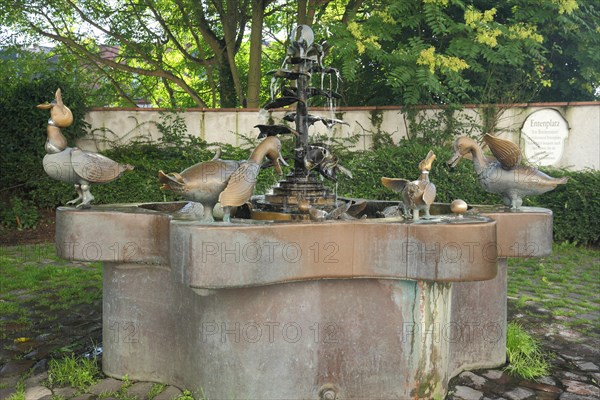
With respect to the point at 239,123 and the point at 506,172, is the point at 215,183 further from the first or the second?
the point at 239,123

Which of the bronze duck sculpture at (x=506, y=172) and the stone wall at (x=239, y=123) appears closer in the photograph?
the bronze duck sculpture at (x=506, y=172)

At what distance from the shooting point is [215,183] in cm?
314

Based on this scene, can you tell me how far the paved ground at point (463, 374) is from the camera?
3.46m

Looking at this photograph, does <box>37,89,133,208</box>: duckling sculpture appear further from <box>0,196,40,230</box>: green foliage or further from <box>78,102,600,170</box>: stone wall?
<box>78,102,600,170</box>: stone wall

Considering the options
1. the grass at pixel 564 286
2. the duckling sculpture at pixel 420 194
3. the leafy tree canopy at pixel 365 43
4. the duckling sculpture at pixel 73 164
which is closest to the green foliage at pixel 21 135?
the leafy tree canopy at pixel 365 43

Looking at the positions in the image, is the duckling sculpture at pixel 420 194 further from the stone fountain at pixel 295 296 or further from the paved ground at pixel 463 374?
the paved ground at pixel 463 374

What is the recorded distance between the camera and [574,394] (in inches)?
137

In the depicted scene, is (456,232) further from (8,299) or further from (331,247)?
(8,299)

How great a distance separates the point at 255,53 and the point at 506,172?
8.95 meters

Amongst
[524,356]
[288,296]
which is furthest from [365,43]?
[288,296]

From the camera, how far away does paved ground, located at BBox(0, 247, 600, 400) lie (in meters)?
3.46

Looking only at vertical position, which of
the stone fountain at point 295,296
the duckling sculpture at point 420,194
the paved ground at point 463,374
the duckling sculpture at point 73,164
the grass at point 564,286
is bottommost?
the paved ground at point 463,374

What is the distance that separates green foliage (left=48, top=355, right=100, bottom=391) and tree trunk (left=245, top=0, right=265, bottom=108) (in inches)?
338

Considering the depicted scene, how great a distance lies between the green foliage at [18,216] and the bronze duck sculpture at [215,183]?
307 inches
